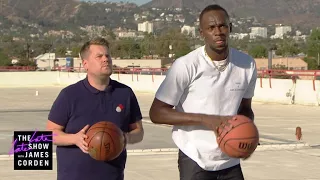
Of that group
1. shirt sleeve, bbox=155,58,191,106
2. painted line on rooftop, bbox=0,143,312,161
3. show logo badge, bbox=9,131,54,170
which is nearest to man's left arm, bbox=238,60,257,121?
shirt sleeve, bbox=155,58,191,106

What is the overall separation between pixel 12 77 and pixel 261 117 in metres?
38.5

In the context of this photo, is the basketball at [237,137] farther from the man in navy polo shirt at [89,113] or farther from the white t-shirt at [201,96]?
the man in navy polo shirt at [89,113]

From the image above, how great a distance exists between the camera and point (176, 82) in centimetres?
508

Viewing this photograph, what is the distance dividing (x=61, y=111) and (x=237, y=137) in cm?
132

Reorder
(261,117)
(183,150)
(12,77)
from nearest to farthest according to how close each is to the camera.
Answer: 1. (183,150)
2. (261,117)
3. (12,77)

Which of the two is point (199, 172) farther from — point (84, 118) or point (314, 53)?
point (314, 53)

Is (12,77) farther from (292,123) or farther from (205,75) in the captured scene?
(205,75)

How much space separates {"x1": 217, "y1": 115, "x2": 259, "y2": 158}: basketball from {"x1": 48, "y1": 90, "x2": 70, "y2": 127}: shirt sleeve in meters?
1.14

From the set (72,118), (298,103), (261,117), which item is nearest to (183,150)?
(72,118)

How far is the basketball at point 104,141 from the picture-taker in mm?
4887

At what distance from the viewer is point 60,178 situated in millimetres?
5277

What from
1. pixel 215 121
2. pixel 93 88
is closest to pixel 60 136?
pixel 93 88

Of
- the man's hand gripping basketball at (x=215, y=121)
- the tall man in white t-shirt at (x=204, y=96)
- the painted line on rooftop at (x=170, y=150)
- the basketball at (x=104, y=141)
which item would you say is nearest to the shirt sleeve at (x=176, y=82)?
the tall man in white t-shirt at (x=204, y=96)

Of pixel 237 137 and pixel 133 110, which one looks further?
pixel 133 110
